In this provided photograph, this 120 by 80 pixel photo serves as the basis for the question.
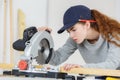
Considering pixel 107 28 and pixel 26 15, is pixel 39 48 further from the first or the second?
pixel 26 15

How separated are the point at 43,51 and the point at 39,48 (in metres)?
0.07

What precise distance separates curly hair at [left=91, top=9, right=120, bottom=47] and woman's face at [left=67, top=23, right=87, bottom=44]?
83 mm

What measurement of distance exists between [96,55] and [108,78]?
541 mm

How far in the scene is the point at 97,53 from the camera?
5.56 ft

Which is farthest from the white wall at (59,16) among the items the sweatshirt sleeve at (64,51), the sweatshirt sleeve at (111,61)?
the sweatshirt sleeve at (111,61)

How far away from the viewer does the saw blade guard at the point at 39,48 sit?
4.40 ft

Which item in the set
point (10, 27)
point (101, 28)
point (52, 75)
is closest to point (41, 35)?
point (52, 75)

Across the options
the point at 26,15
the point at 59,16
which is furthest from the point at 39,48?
the point at 59,16

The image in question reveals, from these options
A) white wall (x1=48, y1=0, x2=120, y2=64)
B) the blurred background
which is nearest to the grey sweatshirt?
the blurred background

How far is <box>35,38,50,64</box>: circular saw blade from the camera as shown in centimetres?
149

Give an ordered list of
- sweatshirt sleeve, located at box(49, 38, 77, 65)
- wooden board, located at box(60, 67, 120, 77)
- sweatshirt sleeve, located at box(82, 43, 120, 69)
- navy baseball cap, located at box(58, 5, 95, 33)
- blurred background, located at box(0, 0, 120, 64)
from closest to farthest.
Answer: wooden board, located at box(60, 67, 120, 77)
sweatshirt sleeve, located at box(82, 43, 120, 69)
navy baseball cap, located at box(58, 5, 95, 33)
sweatshirt sleeve, located at box(49, 38, 77, 65)
blurred background, located at box(0, 0, 120, 64)

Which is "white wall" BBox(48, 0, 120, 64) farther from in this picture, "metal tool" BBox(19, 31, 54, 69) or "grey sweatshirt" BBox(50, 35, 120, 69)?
"metal tool" BBox(19, 31, 54, 69)

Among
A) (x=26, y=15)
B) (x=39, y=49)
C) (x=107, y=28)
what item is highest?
(x=26, y=15)

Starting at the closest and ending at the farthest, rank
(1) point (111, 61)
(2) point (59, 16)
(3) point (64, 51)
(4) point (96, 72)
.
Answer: (4) point (96, 72) < (1) point (111, 61) < (3) point (64, 51) < (2) point (59, 16)
